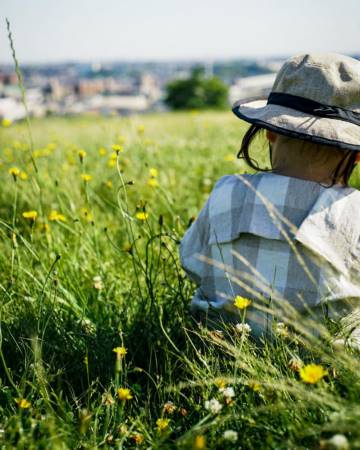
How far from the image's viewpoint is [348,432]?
1019 mm

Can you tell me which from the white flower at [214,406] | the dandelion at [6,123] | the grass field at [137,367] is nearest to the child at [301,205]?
the grass field at [137,367]

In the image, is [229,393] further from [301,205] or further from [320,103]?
[320,103]

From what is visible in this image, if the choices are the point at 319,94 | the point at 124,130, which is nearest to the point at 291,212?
the point at 319,94

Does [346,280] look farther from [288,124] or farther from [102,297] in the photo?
[102,297]

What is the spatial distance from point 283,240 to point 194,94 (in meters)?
61.8

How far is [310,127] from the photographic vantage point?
1.34 m

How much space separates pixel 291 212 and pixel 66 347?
0.84 metres

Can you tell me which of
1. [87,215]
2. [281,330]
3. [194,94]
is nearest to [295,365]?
[281,330]

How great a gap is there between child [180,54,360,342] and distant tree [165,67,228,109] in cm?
6093

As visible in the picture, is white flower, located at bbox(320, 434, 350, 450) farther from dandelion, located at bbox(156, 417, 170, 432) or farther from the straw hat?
the straw hat

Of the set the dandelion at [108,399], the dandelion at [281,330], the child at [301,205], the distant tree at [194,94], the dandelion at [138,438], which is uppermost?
the child at [301,205]

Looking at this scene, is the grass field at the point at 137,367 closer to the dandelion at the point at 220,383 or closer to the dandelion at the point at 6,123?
the dandelion at the point at 220,383

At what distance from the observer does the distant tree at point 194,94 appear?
203 ft

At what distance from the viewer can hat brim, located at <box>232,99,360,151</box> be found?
1324mm
